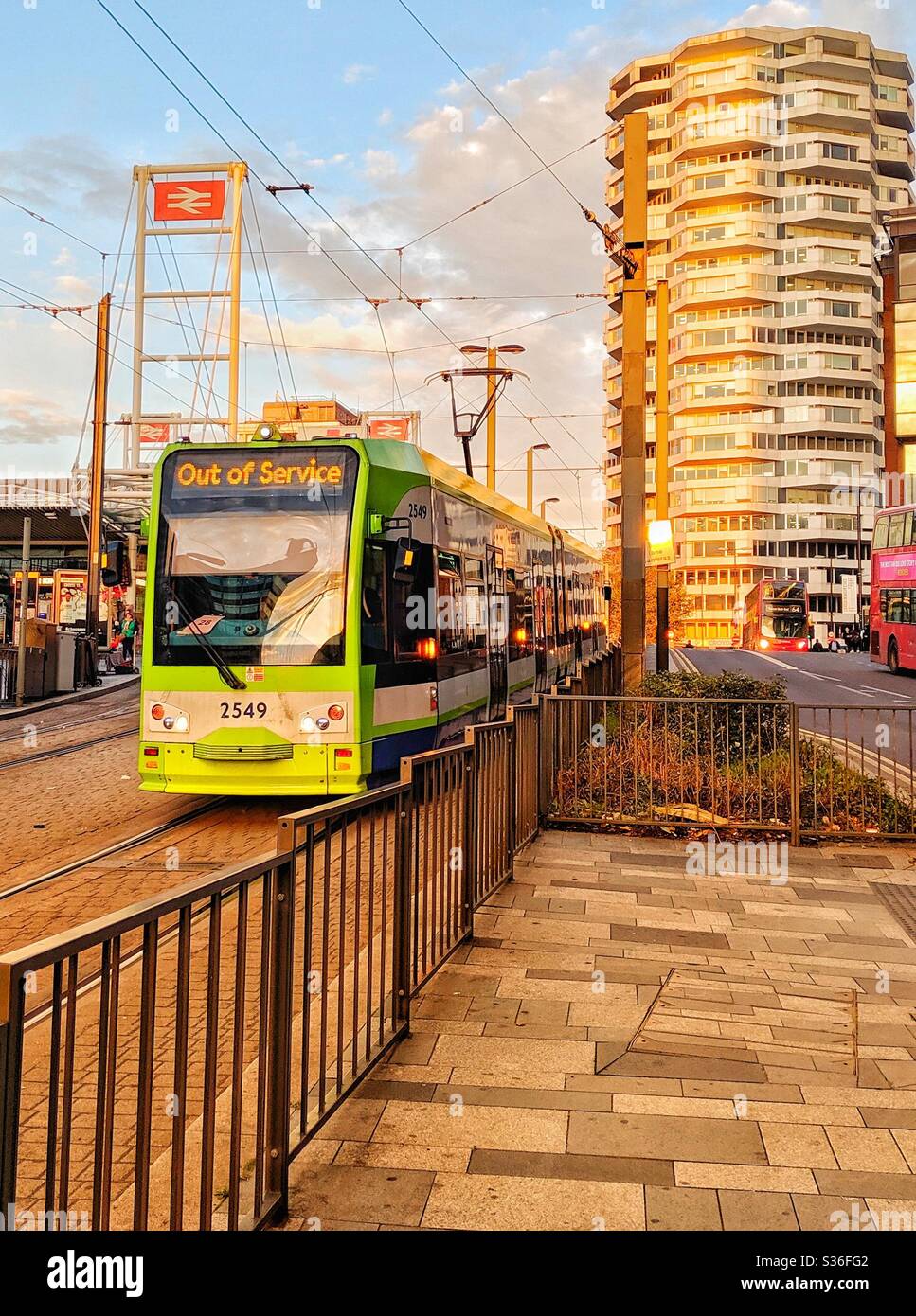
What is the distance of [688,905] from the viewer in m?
7.39

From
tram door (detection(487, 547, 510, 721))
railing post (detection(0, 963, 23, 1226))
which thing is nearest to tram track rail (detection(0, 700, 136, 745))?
tram door (detection(487, 547, 510, 721))

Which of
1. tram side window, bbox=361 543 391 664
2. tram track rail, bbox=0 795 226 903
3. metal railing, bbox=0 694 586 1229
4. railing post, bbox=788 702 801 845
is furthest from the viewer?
tram side window, bbox=361 543 391 664

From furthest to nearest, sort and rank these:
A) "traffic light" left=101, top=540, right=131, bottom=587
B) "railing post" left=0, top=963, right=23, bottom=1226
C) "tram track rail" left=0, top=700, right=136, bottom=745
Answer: "tram track rail" left=0, top=700, right=136, bottom=745
"traffic light" left=101, top=540, right=131, bottom=587
"railing post" left=0, top=963, right=23, bottom=1226

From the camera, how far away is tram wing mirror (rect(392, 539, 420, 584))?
433 inches

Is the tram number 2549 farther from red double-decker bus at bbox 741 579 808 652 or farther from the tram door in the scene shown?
red double-decker bus at bbox 741 579 808 652

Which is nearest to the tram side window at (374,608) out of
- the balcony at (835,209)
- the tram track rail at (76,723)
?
the tram track rail at (76,723)

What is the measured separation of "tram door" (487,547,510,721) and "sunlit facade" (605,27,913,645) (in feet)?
253

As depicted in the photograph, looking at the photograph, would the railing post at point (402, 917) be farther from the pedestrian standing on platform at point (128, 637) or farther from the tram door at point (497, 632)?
the pedestrian standing on platform at point (128, 637)

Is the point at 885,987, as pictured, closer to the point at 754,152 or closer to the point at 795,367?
the point at 795,367

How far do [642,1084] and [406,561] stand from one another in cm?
734

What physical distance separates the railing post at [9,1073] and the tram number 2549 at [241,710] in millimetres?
8127

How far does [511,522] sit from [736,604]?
76610 mm

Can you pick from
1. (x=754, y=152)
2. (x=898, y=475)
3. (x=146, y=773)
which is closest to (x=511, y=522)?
(x=146, y=773)

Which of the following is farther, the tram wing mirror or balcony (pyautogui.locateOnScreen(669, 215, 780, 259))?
balcony (pyautogui.locateOnScreen(669, 215, 780, 259))
